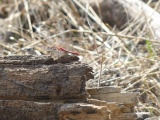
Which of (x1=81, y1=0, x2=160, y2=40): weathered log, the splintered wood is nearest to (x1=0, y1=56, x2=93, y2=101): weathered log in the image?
the splintered wood

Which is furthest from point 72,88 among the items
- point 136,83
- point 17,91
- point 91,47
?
point 91,47

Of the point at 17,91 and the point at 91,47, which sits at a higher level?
the point at 91,47

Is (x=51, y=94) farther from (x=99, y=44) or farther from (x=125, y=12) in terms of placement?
(x=125, y=12)

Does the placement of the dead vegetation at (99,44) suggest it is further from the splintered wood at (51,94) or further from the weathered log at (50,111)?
the weathered log at (50,111)

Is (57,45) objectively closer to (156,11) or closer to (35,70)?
(35,70)

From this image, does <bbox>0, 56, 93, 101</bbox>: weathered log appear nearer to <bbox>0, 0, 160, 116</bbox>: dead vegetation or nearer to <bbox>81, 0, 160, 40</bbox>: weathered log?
<bbox>0, 0, 160, 116</bbox>: dead vegetation

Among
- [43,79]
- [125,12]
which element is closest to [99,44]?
[125,12]
